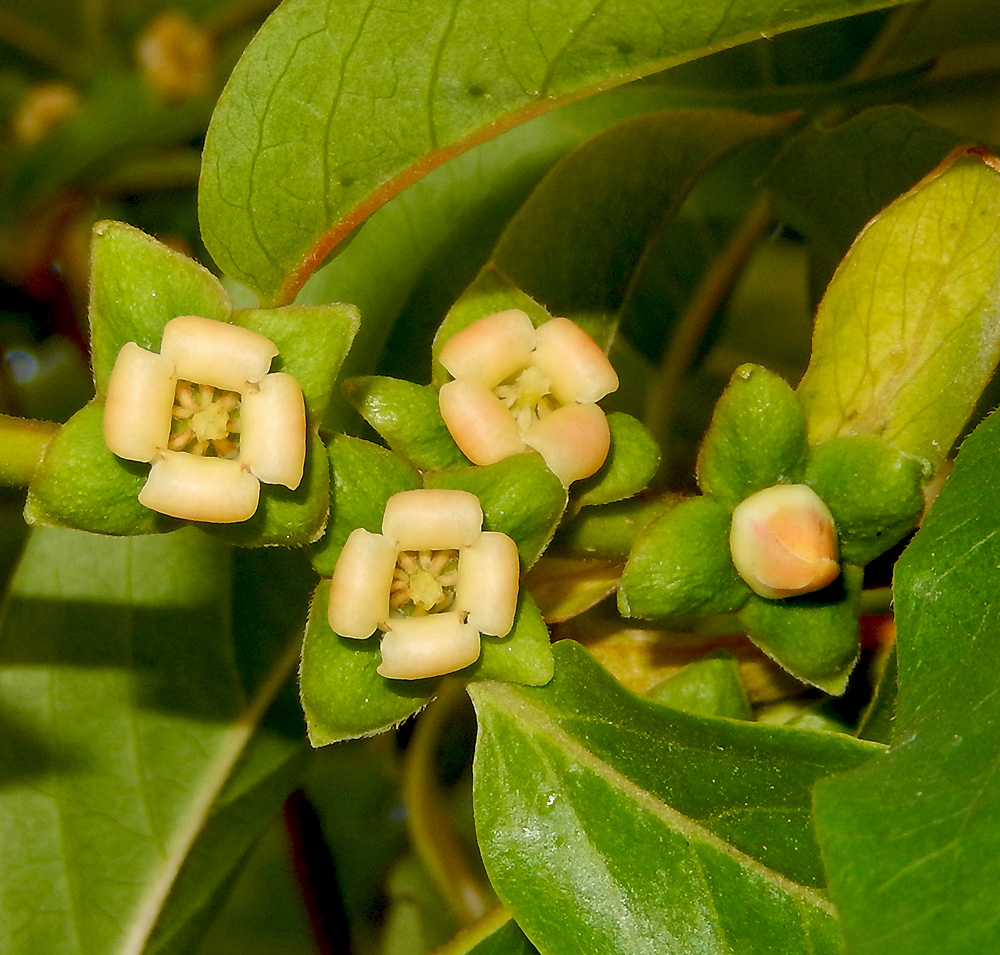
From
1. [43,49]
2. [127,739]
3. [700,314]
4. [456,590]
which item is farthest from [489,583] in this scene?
[43,49]

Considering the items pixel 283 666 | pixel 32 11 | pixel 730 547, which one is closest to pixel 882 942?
pixel 730 547

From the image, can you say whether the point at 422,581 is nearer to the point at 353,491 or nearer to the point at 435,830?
the point at 353,491

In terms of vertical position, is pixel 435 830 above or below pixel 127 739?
below

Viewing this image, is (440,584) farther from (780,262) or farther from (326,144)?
(780,262)

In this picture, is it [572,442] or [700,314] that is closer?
[572,442]

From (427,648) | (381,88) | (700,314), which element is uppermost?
(381,88)

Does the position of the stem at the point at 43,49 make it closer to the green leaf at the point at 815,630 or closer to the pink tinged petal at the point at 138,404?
the pink tinged petal at the point at 138,404

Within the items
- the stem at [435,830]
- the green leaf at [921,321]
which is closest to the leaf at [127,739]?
the stem at [435,830]
